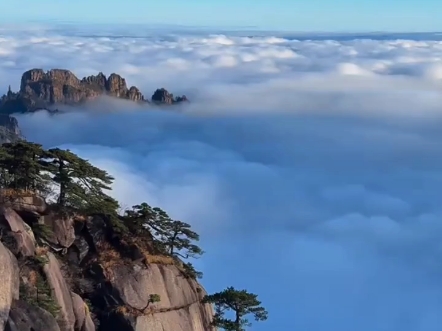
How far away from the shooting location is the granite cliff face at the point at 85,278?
60.6ft

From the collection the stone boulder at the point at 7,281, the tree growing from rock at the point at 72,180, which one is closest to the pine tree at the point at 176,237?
the tree growing from rock at the point at 72,180

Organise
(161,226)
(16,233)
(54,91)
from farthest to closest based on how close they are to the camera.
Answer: (54,91), (161,226), (16,233)

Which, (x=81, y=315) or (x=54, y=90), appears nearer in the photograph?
(x=81, y=315)

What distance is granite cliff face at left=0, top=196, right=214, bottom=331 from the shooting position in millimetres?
18469

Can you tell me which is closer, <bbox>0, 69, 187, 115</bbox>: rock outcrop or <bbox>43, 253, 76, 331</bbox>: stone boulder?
<bbox>43, 253, 76, 331</bbox>: stone boulder

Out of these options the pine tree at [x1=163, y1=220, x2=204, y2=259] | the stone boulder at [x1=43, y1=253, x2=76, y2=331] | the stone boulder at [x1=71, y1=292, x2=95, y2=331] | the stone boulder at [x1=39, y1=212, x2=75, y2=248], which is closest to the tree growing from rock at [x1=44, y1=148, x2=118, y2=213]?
the stone boulder at [x1=39, y1=212, x2=75, y2=248]

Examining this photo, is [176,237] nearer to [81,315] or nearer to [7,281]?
[81,315]

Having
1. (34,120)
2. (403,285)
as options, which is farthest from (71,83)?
(403,285)

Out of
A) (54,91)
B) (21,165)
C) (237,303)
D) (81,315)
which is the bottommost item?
(81,315)

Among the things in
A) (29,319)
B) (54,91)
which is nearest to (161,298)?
(29,319)

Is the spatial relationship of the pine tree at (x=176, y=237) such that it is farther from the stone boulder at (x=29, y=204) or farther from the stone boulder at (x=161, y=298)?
the stone boulder at (x=29, y=204)

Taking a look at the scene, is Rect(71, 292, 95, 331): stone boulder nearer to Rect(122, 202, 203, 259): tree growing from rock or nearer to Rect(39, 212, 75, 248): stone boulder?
Rect(39, 212, 75, 248): stone boulder

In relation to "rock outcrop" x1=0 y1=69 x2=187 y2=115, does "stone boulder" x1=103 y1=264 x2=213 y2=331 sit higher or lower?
lower

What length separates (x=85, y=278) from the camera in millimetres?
22547
